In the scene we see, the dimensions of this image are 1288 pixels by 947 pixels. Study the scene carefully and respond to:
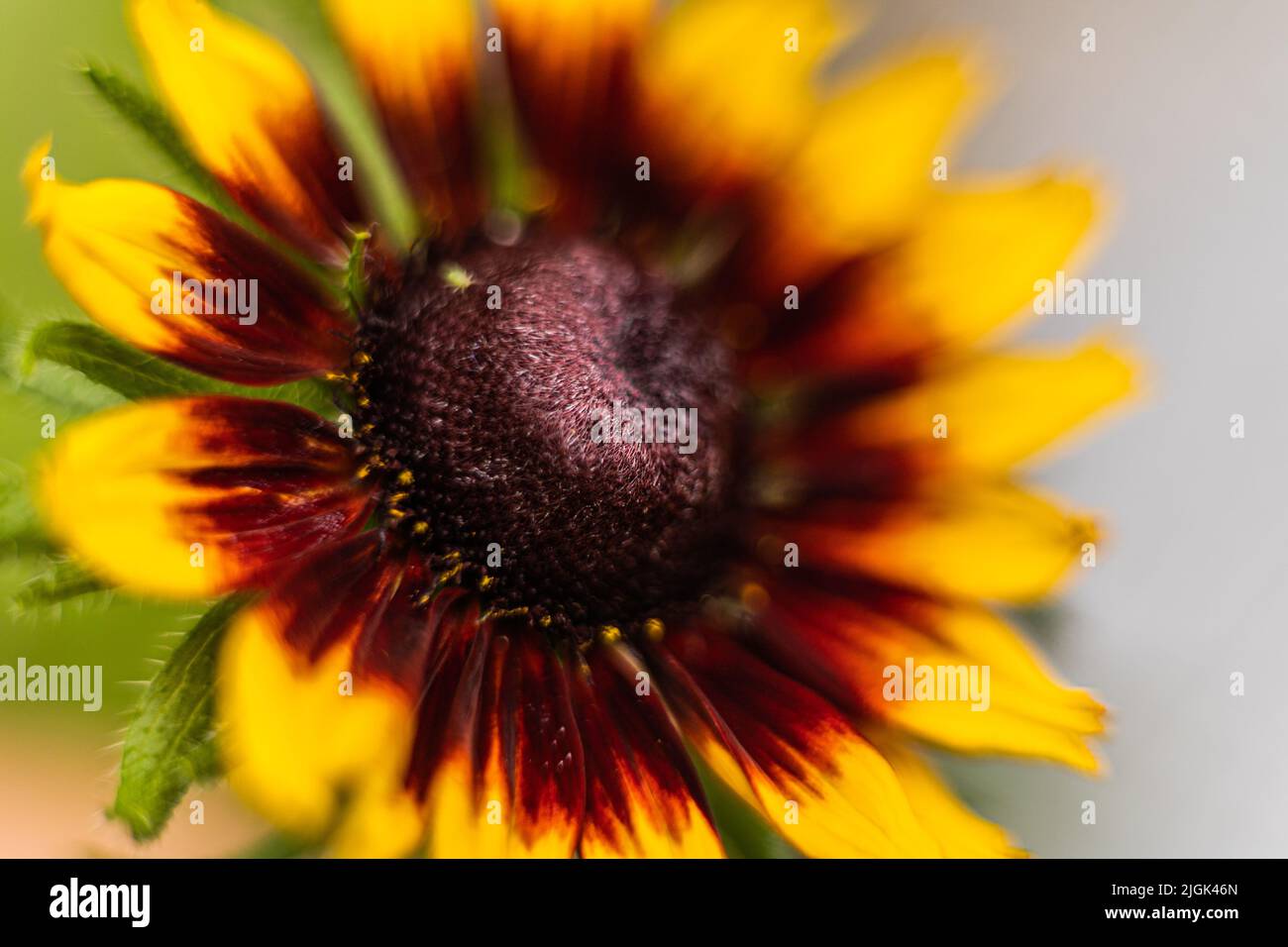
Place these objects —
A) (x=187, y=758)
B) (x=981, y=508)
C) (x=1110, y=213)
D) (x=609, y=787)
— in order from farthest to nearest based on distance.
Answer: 1. (x=1110, y=213)
2. (x=981, y=508)
3. (x=609, y=787)
4. (x=187, y=758)

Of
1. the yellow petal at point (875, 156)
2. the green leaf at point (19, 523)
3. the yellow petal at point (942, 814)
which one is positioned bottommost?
the yellow petal at point (942, 814)

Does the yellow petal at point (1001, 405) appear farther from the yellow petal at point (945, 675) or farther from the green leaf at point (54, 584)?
the green leaf at point (54, 584)

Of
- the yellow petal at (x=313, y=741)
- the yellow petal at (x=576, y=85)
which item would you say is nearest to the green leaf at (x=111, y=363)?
the yellow petal at (x=313, y=741)

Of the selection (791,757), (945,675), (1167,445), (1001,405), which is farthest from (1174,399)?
(791,757)

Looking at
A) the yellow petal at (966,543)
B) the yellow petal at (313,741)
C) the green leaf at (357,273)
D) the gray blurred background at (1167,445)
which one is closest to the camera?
the yellow petal at (313,741)

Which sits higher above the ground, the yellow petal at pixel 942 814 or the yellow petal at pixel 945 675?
the yellow petal at pixel 945 675

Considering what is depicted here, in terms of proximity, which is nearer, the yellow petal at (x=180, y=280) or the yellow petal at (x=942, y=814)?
the yellow petal at (x=180, y=280)

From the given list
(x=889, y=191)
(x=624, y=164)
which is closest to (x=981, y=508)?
(x=889, y=191)

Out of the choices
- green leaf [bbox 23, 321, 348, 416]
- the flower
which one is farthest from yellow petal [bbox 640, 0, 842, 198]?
green leaf [bbox 23, 321, 348, 416]
